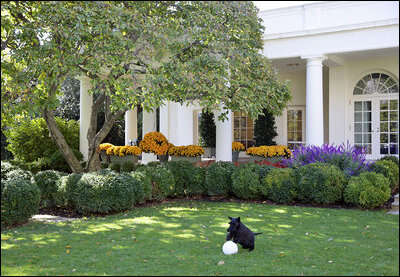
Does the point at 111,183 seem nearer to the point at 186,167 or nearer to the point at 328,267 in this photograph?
the point at 186,167

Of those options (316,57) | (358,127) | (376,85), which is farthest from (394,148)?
(316,57)

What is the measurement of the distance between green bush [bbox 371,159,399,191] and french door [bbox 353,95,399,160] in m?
4.02

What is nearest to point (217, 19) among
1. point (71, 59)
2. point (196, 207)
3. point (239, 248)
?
point (71, 59)

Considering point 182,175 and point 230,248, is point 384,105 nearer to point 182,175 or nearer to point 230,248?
point 182,175

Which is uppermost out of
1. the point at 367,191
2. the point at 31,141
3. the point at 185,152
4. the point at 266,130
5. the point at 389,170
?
the point at 266,130

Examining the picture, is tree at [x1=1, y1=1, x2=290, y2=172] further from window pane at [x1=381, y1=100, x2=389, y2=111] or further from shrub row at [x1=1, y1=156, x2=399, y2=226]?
window pane at [x1=381, y1=100, x2=389, y2=111]

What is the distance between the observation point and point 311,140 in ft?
40.8

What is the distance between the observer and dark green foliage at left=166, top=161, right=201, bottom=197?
9594 millimetres

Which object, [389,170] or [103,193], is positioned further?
[389,170]

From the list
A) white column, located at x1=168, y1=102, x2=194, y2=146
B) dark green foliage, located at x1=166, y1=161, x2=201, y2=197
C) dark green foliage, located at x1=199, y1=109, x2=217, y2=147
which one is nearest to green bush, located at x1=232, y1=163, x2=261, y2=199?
dark green foliage, located at x1=166, y1=161, x2=201, y2=197

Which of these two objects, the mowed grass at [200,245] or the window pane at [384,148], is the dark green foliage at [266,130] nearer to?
the window pane at [384,148]

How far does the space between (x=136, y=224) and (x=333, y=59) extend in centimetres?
953

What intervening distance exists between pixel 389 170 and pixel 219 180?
3.97 meters

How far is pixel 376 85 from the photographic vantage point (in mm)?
14602
